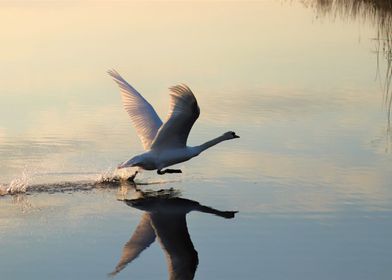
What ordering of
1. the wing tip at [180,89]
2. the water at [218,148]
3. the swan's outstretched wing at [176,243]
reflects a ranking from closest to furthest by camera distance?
the swan's outstretched wing at [176,243] < the water at [218,148] < the wing tip at [180,89]

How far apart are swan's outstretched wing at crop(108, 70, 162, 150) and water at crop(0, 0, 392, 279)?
665mm

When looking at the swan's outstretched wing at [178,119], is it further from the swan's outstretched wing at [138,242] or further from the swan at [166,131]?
the swan's outstretched wing at [138,242]

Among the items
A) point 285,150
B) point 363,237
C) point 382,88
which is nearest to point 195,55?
point 382,88

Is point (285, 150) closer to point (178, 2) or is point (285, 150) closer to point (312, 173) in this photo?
point (312, 173)

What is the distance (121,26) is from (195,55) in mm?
6703

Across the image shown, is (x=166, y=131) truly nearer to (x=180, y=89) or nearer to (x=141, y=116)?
(x=141, y=116)

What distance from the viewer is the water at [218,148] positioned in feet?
35.5

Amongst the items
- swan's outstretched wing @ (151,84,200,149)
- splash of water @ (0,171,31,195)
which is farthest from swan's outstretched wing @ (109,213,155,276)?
splash of water @ (0,171,31,195)

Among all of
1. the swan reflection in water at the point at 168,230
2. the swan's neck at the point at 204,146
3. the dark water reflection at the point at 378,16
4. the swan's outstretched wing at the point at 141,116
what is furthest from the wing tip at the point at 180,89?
the dark water reflection at the point at 378,16

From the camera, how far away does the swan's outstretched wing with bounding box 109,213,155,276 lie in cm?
1047

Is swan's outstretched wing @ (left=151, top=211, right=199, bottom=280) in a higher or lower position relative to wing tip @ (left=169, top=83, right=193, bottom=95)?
lower

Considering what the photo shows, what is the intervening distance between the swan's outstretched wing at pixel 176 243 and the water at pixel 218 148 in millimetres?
115

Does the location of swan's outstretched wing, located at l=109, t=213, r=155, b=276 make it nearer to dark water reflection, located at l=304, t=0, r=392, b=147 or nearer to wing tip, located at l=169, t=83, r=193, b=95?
wing tip, located at l=169, t=83, r=193, b=95

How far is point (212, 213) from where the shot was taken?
12508mm
